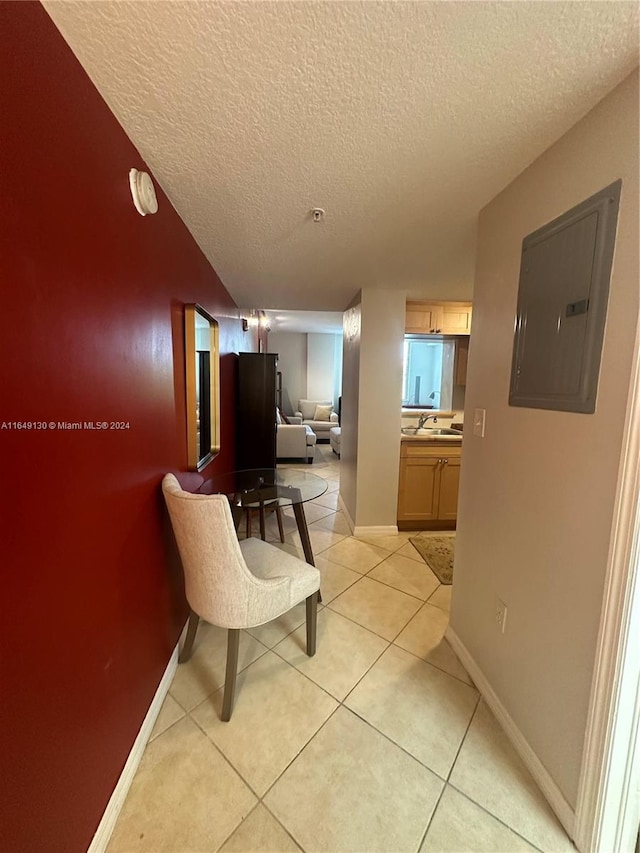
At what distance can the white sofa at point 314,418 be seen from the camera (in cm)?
700

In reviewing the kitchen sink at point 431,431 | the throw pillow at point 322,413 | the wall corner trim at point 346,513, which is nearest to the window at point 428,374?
the kitchen sink at point 431,431

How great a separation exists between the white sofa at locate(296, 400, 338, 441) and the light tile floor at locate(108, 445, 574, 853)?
5208 millimetres

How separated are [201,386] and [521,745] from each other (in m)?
2.30

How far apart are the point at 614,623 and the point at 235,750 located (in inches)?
53.8

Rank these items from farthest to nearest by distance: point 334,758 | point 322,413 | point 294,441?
point 322,413 < point 294,441 < point 334,758

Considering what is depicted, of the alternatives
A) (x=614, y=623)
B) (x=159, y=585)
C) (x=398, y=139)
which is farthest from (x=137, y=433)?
(x=614, y=623)

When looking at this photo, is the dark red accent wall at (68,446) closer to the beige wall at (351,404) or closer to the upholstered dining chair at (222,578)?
the upholstered dining chair at (222,578)

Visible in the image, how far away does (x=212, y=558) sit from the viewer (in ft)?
4.18

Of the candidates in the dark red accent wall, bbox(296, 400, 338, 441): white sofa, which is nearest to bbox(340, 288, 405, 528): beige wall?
the dark red accent wall

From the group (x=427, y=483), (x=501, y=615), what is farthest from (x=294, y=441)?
(x=501, y=615)

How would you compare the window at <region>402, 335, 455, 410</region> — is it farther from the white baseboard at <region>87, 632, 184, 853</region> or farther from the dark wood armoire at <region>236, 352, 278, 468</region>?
the white baseboard at <region>87, 632, 184, 853</region>

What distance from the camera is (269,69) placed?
0.86m

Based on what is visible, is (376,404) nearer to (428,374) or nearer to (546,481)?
(428,374)

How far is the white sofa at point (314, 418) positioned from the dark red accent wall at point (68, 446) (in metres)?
5.66
